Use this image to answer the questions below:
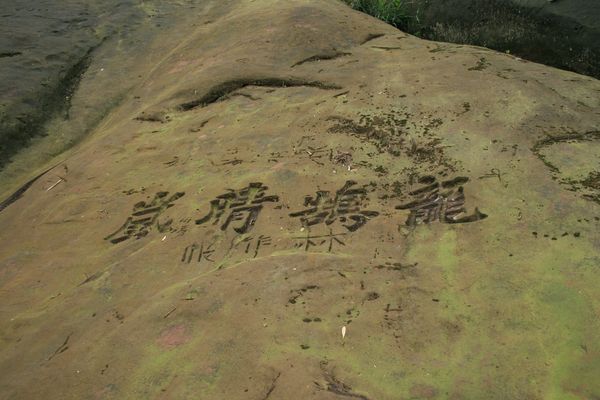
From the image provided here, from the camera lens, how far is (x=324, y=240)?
2.86 m

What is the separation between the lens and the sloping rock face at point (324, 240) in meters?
2.24

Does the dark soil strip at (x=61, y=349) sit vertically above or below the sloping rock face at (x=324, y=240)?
below

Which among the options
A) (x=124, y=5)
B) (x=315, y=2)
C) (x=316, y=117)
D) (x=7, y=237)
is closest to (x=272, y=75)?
(x=316, y=117)

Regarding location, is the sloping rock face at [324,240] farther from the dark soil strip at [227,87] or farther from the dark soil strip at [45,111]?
the dark soil strip at [45,111]

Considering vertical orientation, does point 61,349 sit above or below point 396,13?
above

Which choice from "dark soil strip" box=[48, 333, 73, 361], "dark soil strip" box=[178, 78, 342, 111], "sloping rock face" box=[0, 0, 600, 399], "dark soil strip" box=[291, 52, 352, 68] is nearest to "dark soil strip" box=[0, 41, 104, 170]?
"sloping rock face" box=[0, 0, 600, 399]

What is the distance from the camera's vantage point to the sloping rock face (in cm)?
224

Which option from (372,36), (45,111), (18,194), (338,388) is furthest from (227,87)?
(338,388)

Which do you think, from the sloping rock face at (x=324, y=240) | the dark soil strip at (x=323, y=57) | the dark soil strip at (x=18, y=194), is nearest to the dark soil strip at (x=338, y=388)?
the sloping rock face at (x=324, y=240)

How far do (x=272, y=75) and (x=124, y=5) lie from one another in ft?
8.54

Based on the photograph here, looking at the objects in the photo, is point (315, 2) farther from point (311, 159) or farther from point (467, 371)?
point (467, 371)

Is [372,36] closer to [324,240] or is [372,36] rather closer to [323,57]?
[323,57]

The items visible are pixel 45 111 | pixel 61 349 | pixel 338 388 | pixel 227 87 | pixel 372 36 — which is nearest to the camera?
pixel 338 388

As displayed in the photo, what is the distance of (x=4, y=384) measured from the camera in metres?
2.62
